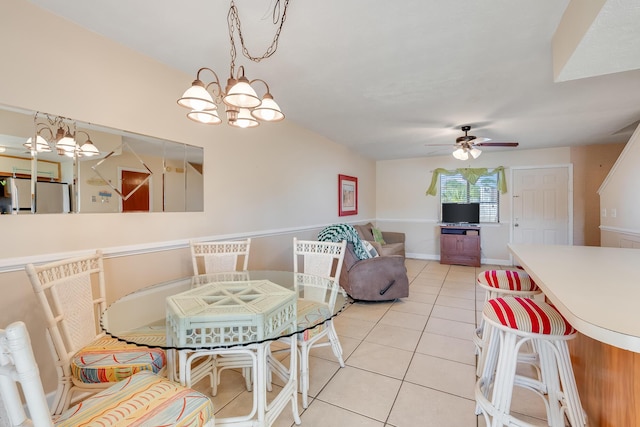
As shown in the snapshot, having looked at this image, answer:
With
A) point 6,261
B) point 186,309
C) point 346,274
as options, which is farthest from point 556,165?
point 6,261

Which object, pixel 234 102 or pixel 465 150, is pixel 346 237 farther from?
pixel 234 102

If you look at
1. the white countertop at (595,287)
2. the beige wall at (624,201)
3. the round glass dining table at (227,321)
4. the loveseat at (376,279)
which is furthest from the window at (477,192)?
the round glass dining table at (227,321)

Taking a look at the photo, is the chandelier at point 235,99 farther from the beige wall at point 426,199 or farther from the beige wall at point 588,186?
the beige wall at point 588,186

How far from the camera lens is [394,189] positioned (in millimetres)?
6730

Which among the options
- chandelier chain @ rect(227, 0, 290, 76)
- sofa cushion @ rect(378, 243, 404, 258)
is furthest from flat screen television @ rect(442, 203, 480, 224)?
chandelier chain @ rect(227, 0, 290, 76)

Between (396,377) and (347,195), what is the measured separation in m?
3.65

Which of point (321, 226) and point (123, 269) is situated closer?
point (123, 269)

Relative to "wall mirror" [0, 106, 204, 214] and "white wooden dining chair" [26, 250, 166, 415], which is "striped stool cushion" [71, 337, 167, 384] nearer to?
"white wooden dining chair" [26, 250, 166, 415]

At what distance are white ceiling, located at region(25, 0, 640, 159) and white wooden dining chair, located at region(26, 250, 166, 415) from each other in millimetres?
1544

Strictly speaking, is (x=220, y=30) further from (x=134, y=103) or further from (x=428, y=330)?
(x=428, y=330)

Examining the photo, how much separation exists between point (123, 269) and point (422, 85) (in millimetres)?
2924

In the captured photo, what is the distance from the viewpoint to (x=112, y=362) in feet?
4.52

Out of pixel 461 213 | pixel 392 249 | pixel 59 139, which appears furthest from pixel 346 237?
Answer: pixel 461 213

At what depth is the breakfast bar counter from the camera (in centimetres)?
85
